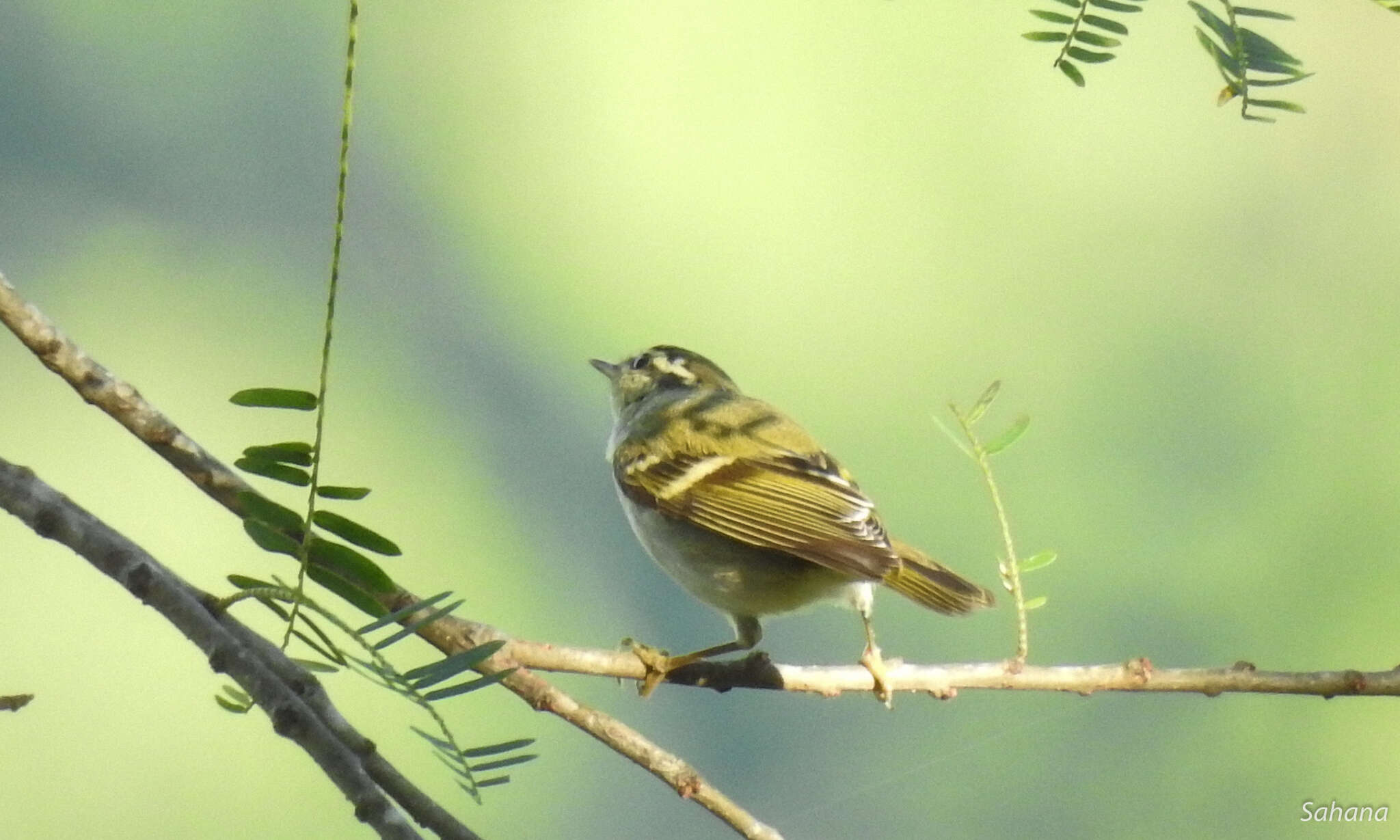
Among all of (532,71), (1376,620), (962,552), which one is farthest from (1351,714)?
(532,71)

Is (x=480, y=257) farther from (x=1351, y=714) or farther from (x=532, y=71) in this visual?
(x=1351, y=714)

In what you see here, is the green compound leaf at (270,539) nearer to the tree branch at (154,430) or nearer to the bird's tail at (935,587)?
the tree branch at (154,430)

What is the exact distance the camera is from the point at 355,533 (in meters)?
0.73

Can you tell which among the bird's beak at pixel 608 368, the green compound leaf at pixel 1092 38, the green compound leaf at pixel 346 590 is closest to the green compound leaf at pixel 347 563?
the green compound leaf at pixel 346 590

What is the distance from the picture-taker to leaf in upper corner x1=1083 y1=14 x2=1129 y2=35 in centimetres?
73

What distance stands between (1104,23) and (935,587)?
94cm

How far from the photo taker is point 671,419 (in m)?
2.02

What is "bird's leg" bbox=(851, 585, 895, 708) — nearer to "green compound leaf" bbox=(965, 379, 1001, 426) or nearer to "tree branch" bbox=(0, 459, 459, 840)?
"green compound leaf" bbox=(965, 379, 1001, 426)

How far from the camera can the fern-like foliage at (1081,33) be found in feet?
2.35

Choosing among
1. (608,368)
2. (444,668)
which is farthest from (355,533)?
(608,368)

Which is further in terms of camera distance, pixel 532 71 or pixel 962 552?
pixel 532 71

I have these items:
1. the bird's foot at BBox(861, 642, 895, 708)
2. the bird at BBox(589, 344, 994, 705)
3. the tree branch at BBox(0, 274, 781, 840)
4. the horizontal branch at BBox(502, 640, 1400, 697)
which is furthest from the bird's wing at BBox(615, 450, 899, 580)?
the tree branch at BBox(0, 274, 781, 840)

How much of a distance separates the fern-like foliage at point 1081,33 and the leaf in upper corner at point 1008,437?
305mm

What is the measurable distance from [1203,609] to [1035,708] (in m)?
0.61
